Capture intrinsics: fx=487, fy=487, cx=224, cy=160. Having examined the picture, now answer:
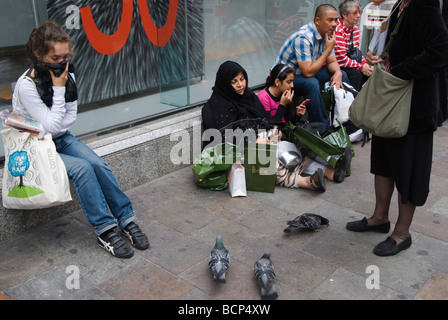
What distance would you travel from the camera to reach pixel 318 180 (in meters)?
4.33

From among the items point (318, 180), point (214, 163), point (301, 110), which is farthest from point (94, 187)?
point (301, 110)

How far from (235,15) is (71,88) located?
3102mm

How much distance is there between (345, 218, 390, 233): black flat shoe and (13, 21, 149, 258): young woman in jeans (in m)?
1.57

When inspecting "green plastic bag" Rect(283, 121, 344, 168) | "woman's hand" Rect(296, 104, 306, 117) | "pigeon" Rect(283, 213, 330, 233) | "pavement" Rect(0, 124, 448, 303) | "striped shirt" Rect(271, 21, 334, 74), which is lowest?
"pavement" Rect(0, 124, 448, 303)

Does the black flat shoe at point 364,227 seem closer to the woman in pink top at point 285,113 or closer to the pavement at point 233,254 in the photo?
the pavement at point 233,254

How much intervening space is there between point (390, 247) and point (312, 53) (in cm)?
265

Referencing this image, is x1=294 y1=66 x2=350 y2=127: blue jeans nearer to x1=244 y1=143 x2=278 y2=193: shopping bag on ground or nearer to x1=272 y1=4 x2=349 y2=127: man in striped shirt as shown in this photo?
x1=272 y1=4 x2=349 y2=127: man in striped shirt

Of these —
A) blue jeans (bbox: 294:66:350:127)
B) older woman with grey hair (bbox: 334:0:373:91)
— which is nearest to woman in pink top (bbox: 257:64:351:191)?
blue jeans (bbox: 294:66:350:127)

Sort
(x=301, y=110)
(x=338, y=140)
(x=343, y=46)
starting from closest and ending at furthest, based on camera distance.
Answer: (x=338, y=140) → (x=301, y=110) → (x=343, y=46)

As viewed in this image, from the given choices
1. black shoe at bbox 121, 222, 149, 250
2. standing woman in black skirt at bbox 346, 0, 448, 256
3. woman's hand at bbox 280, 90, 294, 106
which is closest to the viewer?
standing woman in black skirt at bbox 346, 0, 448, 256

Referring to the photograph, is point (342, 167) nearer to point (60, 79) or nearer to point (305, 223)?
point (305, 223)

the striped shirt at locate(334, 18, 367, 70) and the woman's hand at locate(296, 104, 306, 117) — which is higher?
the striped shirt at locate(334, 18, 367, 70)

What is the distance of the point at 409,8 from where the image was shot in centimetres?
302

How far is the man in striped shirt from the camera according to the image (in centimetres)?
521
